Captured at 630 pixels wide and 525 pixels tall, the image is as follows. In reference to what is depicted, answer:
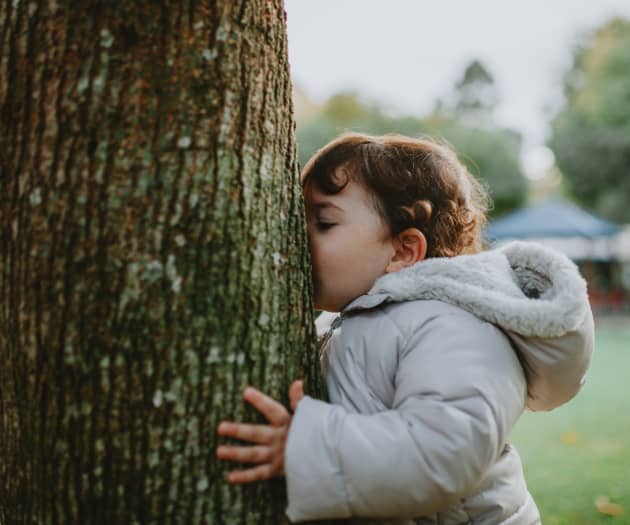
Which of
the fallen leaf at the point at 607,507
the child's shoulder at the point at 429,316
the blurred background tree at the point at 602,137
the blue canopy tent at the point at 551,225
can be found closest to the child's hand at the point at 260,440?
the child's shoulder at the point at 429,316

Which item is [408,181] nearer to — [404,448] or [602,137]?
[404,448]

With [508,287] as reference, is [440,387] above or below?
below

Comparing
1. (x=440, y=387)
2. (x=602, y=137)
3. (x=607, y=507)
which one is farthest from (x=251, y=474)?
(x=602, y=137)

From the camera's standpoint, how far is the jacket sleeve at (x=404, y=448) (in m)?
1.56

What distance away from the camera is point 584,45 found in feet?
133

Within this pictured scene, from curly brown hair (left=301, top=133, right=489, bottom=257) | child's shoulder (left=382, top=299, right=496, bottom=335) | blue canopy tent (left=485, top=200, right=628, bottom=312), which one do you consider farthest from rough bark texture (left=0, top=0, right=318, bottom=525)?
blue canopy tent (left=485, top=200, right=628, bottom=312)

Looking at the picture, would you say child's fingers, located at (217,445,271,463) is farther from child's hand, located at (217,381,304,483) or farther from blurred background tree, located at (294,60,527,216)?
blurred background tree, located at (294,60,527,216)

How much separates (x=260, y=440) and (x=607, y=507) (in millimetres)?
3503

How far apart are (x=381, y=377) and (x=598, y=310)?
22.9 metres

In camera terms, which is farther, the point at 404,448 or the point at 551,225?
the point at 551,225

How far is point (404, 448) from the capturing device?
1.58 meters

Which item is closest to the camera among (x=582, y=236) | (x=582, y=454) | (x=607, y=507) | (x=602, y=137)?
(x=607, y=507)

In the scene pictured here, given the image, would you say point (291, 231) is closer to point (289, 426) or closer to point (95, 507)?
point (289, 426)

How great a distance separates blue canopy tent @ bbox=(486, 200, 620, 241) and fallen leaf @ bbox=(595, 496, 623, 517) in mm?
19752
